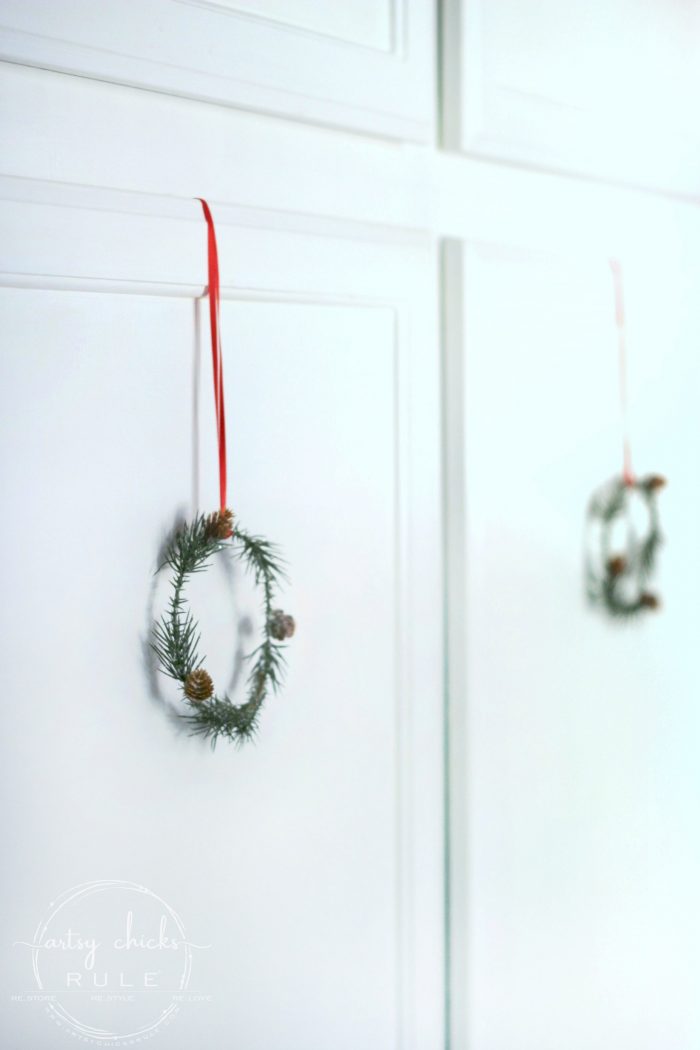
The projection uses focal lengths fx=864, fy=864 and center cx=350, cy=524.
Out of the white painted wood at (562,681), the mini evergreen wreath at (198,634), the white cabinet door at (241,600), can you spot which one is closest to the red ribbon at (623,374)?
the white painted wood at (562,681)

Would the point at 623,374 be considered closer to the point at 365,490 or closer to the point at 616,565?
the point at 616,565

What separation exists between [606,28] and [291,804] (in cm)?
72

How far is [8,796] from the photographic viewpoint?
0.55 meters

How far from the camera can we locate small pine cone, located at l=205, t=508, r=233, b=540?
1.92 ft

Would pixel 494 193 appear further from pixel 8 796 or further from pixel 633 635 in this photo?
pixel 8 796

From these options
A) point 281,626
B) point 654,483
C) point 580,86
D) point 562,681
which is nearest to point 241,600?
point 281,626

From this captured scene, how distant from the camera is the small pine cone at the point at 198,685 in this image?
0.57 meters

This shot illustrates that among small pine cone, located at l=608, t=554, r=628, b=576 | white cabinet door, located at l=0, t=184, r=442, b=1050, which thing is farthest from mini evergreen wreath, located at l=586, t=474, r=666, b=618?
white cabinet door, located at l=0, t=184, r=442, b=1050

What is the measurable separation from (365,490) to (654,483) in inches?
11.8

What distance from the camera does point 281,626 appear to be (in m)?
0.61

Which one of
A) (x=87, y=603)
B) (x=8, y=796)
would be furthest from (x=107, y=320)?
(x=8, y=796)

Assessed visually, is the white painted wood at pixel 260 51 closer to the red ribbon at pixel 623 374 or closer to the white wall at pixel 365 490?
the white wall at pixel 365 490

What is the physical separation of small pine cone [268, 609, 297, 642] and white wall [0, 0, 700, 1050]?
0.02 metres

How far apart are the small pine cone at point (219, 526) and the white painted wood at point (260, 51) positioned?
11.5 inches
